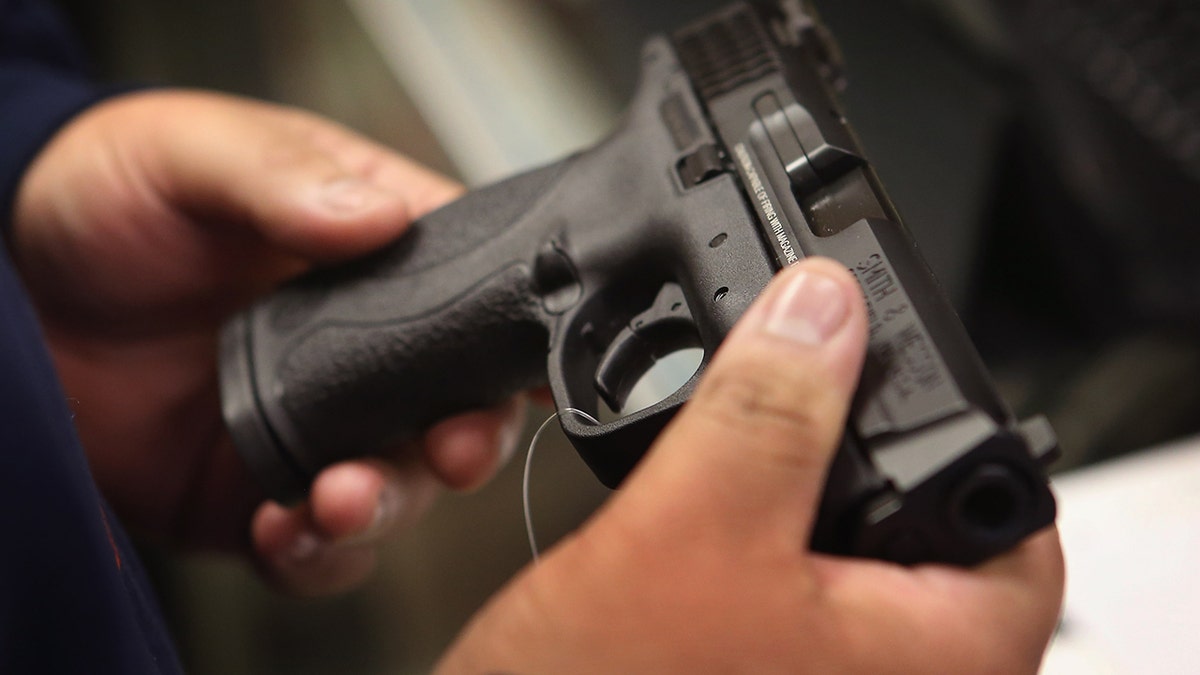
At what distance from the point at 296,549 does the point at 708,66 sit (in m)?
0.72

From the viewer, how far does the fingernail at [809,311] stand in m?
0.45

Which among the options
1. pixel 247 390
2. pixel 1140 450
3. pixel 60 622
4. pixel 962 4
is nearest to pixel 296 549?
pixel 247 390

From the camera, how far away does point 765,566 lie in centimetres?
44

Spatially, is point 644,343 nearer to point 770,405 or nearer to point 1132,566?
point 770,405

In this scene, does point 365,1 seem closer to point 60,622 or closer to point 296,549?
point 296,549

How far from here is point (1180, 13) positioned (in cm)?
106

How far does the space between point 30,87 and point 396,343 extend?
0.65 meters

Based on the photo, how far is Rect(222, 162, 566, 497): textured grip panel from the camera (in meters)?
0.72

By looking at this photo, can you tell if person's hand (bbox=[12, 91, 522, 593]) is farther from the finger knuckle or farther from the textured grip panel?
the finger knuckle

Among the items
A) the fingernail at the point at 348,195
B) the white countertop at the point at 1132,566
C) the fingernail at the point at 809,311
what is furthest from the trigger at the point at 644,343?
the white countertop at the point at 1132,566

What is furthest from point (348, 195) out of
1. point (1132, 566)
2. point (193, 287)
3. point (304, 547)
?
point (1132, 566)

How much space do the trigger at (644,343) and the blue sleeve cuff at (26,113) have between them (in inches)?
29.2

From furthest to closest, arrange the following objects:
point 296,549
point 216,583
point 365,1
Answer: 1. point 365,1
2. point 216,583
3. point 296,549

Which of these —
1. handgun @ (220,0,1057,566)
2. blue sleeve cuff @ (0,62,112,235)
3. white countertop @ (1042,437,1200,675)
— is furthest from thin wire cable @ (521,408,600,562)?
blue sleeve cuff @ (0,62,112,235)
